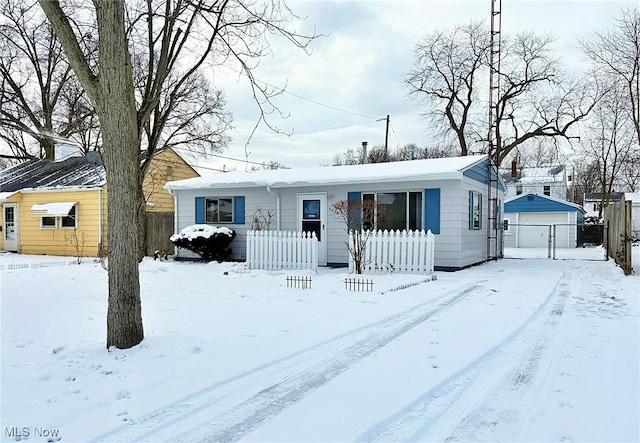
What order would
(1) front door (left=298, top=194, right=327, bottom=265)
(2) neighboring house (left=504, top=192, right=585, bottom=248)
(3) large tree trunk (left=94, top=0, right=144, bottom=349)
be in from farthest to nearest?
(2) neighboring house (left=504, top=192, right=585, bottom=248), (1) front door (left=298, top=194, right=327, bottom=265), (3) large tree trunk (left=94, top=0, right=144, bottom=349)

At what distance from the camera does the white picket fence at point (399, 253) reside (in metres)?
10.1

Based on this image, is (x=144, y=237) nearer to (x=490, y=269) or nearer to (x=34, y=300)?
(x=34, y=300)

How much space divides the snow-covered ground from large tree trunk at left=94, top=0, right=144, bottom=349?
347 millimetres

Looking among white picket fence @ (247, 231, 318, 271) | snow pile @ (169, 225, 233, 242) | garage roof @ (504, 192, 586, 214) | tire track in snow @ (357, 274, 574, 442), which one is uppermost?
garage roof @ (504, 192, 586, 214)

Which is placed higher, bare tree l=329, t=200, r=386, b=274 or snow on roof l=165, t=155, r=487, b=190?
snow on roof l=165, t=155, r=487, b=190

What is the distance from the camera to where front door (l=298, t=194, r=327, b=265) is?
41.5 ft

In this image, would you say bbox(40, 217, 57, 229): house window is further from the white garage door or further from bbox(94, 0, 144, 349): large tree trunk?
the white garage door

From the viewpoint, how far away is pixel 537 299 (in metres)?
7.14

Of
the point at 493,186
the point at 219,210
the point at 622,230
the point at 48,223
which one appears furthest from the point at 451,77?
the point at 48,223

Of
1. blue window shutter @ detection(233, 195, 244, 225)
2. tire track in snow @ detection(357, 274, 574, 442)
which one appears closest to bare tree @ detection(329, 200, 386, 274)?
blue window shutter @ detection(233, 195, 244, 225)

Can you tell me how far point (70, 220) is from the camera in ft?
58.6

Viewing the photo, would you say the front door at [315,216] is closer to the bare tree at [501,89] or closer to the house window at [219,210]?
the house window at [219,210]

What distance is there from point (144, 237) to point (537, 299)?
12.2 meters

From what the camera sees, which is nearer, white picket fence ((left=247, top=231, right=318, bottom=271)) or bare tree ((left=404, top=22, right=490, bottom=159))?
white picket fence ((left=247, top=231, right=318, bottom=271))
